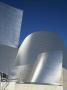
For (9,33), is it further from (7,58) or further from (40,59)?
(40,59)

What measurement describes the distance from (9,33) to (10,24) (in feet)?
2.17

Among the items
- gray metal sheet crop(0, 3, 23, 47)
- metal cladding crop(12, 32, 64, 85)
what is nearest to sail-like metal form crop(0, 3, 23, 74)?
gray metal sheet crop(0, 3, 23, 47)

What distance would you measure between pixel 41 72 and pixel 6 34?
325 centimetres

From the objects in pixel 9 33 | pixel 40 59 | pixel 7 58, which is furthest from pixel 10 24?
pixel 40 59

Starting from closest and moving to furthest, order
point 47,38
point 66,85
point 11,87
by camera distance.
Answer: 1. point 11,87
2. point 66,85
3. point 47,38

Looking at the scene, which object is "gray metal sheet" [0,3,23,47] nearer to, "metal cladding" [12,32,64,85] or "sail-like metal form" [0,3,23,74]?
"sail-like metal form" [0,3,23,74]

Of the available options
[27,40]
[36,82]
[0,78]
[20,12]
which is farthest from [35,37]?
[0,78]

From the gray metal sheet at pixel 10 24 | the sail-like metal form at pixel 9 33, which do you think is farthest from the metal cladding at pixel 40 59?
the gray metal sheet at pixel 10 24

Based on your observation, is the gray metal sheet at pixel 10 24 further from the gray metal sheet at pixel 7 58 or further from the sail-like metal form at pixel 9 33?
the gray metal sheet at pixel 7 58

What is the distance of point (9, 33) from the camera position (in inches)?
791

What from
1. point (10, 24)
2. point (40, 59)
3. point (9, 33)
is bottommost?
point (40, 59)

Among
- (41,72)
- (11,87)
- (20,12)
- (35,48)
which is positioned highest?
(20,12)

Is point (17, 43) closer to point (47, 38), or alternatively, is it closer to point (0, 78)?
point (47, 38)

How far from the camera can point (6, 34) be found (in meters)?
19.9
